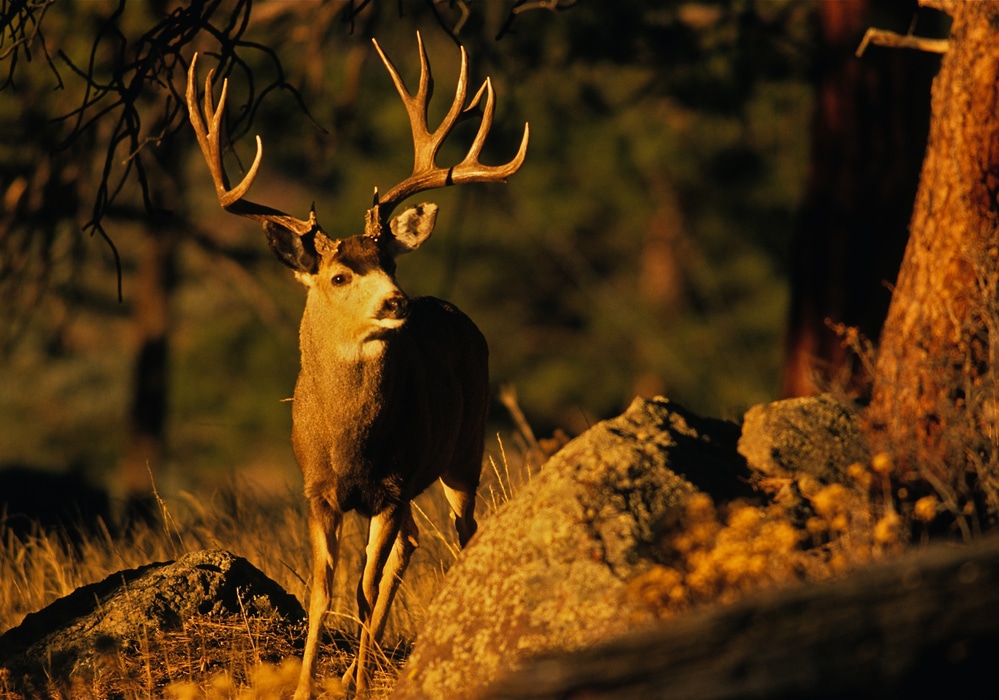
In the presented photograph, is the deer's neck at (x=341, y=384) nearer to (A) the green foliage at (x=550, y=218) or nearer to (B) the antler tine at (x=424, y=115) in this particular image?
(B) the antler tine at (x=424, y=115)

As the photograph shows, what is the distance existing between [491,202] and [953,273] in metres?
17.2

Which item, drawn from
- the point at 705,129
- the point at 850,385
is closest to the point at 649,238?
the point at 705,129

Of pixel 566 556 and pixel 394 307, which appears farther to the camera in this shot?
pixel 394 307

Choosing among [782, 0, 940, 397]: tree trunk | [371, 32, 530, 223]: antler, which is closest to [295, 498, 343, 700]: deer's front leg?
[371, 32, 530, 223]: antler

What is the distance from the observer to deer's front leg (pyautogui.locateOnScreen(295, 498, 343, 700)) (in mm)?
5586

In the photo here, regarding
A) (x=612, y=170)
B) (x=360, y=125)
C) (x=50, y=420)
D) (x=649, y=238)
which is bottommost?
(x=50, y=420)

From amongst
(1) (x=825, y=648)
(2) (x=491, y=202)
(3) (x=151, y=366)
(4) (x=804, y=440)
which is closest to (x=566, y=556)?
(4) (x=804, y=440)

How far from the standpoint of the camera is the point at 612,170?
21219 millimetres

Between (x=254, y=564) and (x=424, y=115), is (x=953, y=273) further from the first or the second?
(x=254, y=564)

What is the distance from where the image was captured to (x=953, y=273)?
230 inches

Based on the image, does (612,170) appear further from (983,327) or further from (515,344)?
(983,327)

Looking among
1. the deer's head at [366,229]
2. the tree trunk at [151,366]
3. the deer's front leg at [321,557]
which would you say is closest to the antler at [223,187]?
the deer's head at [366,229]

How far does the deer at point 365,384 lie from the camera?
223 inches

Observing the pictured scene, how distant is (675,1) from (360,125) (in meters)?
4.64
